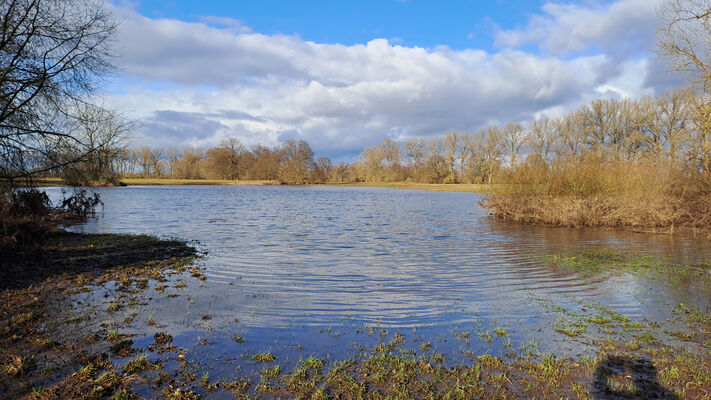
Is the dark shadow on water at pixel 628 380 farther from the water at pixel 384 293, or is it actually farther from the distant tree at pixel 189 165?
the distant tree at pixel 189 165

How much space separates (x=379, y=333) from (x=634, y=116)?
166 ft

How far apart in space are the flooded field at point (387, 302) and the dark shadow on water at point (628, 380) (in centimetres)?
49

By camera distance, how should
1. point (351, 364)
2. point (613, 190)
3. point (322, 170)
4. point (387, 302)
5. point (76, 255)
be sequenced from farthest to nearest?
point (322, 170)
point (613, 190)
point (76, 255)
point (387, 302)
point (351, 364)

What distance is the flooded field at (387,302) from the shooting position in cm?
597

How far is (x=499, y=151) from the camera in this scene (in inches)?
3132

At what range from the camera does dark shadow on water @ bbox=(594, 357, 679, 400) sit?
14.9ft

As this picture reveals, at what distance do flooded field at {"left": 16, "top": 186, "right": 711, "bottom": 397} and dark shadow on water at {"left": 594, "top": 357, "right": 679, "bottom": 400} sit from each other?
0.49m

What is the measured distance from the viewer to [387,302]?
8.52 meters

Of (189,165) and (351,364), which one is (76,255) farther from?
(189,165)

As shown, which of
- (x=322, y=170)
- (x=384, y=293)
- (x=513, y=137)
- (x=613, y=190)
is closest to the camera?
(x=384, y=293)

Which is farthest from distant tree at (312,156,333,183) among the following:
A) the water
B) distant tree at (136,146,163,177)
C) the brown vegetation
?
the water

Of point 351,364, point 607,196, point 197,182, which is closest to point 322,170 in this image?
point 197,182

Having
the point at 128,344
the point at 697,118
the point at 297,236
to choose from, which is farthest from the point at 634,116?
the point at 128,344

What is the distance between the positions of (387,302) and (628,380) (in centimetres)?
445
